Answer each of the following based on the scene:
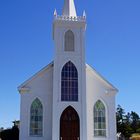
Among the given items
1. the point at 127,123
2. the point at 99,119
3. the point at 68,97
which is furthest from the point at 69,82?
the point at 127,123

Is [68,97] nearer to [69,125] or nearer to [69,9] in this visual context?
[69,125]

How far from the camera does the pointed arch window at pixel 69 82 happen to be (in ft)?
74.4

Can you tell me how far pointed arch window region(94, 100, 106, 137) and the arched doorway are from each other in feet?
4.92

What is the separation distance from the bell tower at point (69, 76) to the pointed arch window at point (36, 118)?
4.40 feet

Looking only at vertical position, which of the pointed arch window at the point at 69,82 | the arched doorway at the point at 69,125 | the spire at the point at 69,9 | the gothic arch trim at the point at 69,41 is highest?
the spire at the point at 69,9

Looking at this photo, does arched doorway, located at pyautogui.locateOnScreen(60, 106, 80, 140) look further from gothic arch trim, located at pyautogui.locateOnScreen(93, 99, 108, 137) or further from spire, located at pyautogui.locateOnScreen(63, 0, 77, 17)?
spire, located at pyautogui.locateOnScreen(63, 0, 77, 17)

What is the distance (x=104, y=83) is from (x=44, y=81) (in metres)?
4.72

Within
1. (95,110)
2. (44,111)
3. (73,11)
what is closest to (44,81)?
(44,111)

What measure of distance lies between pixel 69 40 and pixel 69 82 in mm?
3346

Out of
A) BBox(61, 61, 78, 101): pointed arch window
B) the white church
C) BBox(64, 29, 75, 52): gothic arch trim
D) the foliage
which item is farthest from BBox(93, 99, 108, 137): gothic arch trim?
the foliage

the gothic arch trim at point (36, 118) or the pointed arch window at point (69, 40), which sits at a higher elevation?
the pointed arch window at point (69, 40)

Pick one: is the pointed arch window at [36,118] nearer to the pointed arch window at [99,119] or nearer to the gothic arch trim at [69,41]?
the pointed arch window at [99,119]

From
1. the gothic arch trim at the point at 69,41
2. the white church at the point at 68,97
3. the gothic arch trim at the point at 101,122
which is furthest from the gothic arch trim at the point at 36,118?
the gothic arch trim at the point at 69,41

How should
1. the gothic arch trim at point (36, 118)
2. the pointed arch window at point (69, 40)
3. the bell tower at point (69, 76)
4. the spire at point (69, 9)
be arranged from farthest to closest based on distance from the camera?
the spire at point (69, 9), the pointed arch window at point (69, 40), the gothic arch trim at point (36, 118), the bell tower at point (69, 76)
